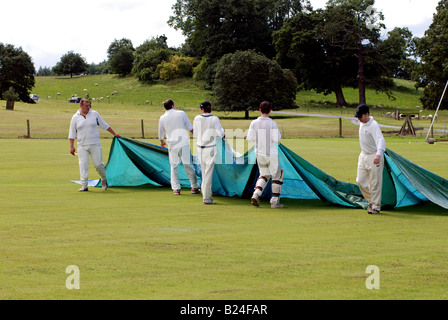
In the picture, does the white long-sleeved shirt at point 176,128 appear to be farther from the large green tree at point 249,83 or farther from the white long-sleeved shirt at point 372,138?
the large green tree at point 249,83

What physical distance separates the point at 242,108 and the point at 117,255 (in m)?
68.1

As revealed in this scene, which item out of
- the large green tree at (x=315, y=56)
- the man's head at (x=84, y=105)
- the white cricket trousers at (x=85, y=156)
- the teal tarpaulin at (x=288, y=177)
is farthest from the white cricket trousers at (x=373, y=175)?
the large green tree at (x=315, y=56)

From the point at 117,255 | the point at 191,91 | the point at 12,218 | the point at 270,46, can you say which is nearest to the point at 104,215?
the point at 12,218

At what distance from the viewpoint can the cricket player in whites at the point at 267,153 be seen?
12.5 meters

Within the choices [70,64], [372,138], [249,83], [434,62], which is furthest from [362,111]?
[70,64]

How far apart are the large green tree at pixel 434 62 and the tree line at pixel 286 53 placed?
110mm

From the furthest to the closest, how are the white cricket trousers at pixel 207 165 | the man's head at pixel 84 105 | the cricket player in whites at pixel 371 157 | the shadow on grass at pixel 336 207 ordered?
the man's head at pixel 84 105, the white cricket trousers at pixel 207 165, the shadow on grass at pixel 336 207, the cricket player in whites at pixel 371 157

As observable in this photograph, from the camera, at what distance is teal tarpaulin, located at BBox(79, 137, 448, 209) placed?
12.3 m

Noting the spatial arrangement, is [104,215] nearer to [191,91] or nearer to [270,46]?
[191,91]

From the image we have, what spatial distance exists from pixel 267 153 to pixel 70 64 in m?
132

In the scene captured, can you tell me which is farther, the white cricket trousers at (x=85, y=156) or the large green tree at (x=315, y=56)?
the large green tree at (x=315, y=56)

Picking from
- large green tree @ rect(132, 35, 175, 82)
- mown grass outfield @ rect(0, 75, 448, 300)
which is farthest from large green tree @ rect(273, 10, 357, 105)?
mown grass outfield @ rect(0, 75, 448, 300)

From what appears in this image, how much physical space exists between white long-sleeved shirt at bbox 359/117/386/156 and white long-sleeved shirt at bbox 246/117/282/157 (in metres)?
1.79

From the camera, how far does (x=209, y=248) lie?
27.4ft
